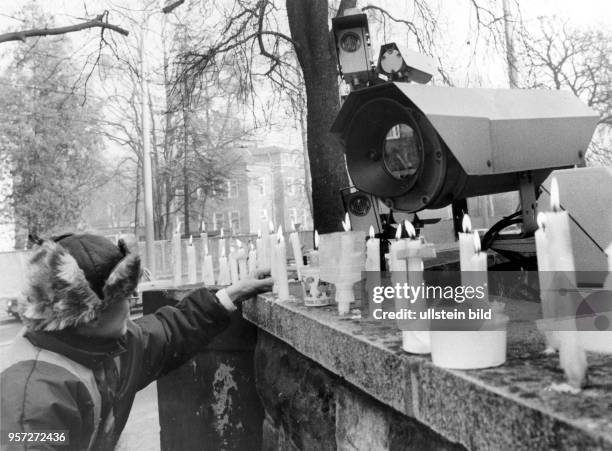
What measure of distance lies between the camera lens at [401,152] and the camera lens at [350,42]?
0.72 metres

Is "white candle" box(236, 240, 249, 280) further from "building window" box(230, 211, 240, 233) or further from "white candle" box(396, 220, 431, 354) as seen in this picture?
"building window" box(230, 211, 240, 233)

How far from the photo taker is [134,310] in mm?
12633

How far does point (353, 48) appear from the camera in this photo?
2625 mm

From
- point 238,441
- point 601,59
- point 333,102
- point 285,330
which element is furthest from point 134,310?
point 601,59

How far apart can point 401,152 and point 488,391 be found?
1180 mm

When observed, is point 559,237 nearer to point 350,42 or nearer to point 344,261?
point 344,261

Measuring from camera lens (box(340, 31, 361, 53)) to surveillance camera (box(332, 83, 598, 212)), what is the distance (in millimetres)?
613

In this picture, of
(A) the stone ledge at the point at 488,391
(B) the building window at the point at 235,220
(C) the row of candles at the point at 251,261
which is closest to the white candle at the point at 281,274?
(C) the row of candles at the point at 251,261

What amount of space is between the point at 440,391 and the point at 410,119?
3.29ft

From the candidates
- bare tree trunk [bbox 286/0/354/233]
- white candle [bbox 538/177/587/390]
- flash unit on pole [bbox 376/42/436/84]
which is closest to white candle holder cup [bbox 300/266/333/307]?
flash unit on pole [bbox 376/42/436/84]

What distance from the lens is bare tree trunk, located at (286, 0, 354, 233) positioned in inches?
213

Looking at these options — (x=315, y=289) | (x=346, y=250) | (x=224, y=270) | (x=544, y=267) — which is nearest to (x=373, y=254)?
(x=346, y=250)

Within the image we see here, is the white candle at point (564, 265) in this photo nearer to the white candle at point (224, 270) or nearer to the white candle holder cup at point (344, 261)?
the white candle holder cup at point (344, 261)

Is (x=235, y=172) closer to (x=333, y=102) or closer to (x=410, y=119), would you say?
(x=333, y=102)
